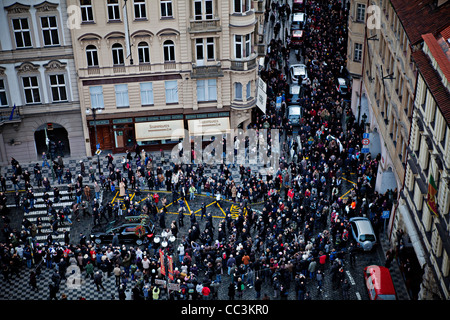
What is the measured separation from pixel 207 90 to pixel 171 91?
3.23 metres

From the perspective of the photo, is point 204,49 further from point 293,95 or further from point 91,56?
point 293,95

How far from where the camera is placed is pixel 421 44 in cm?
3794

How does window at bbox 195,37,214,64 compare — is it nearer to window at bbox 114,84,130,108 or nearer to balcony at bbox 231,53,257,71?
balcony at bbox 231,53,257,71

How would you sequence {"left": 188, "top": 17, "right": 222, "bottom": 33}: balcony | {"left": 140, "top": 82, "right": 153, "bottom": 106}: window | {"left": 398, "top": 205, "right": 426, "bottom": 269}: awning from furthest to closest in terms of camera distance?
{"left": 140, "top": 82, "right": 153, "bottom": 106}: window, {"left": 188, "top": 17, "right": 222, "bottom": 33}: balcony, {"left": 398, "top": 205, "right": 426, "bottom": 269}: awning

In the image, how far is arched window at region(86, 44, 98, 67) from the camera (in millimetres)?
52500

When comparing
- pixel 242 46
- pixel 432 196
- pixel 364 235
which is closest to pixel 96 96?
pixel 242 46

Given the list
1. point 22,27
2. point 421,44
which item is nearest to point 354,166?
point 421,44

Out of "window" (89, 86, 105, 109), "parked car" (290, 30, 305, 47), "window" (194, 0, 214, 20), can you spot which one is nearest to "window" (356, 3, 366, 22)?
"window" (194, 0, 214, 20)

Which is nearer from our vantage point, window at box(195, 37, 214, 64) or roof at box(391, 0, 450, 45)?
roof at box(391, 0, 450, 45)

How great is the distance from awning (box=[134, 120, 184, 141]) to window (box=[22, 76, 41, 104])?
8885 mm

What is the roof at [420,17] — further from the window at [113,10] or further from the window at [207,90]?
the window at [113,10]

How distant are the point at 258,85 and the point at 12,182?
78.7ft

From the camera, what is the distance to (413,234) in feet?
123

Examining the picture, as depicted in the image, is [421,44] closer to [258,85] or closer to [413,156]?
[413,156]
